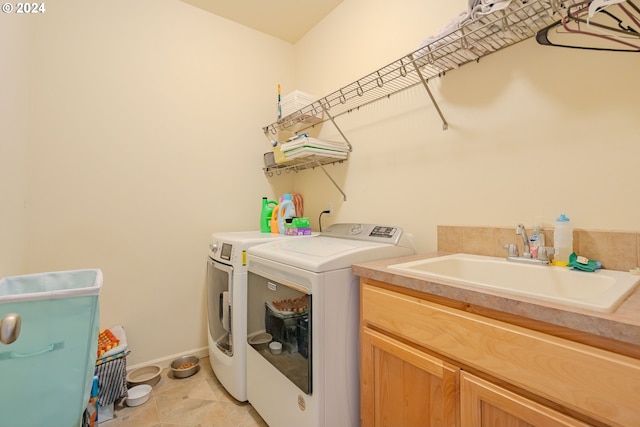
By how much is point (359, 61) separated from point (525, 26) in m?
1.15

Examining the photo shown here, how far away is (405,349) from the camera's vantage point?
1.01 m

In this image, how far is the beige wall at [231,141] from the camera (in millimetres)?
1132

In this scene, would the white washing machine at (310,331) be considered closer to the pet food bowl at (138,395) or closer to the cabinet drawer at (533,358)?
the cabinet drawer at (533,358)

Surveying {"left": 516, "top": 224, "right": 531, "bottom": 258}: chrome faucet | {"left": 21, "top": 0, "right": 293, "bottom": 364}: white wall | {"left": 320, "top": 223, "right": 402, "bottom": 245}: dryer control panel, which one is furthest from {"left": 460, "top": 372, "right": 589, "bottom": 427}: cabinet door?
{"left": 21, "top": 0, "right": 293, "bottom": 364}: white wall

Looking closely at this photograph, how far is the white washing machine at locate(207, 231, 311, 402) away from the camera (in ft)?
5.41

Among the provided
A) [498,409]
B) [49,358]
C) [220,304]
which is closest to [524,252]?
[498,409]

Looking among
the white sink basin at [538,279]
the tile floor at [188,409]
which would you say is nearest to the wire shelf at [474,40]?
the white sink basin at [538,279]

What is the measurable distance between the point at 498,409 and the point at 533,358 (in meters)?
0.21

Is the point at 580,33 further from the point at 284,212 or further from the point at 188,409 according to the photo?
the point at 188,409

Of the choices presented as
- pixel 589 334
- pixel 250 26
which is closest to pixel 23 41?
pixel 250 26

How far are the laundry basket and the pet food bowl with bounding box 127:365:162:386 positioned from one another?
0.95 metres

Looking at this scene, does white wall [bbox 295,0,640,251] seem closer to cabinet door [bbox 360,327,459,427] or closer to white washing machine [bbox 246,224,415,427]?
white washing machine [bbox 246,224,415,427]

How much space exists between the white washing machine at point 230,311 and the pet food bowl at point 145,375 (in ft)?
1.28

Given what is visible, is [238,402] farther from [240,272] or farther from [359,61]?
[359,61]
